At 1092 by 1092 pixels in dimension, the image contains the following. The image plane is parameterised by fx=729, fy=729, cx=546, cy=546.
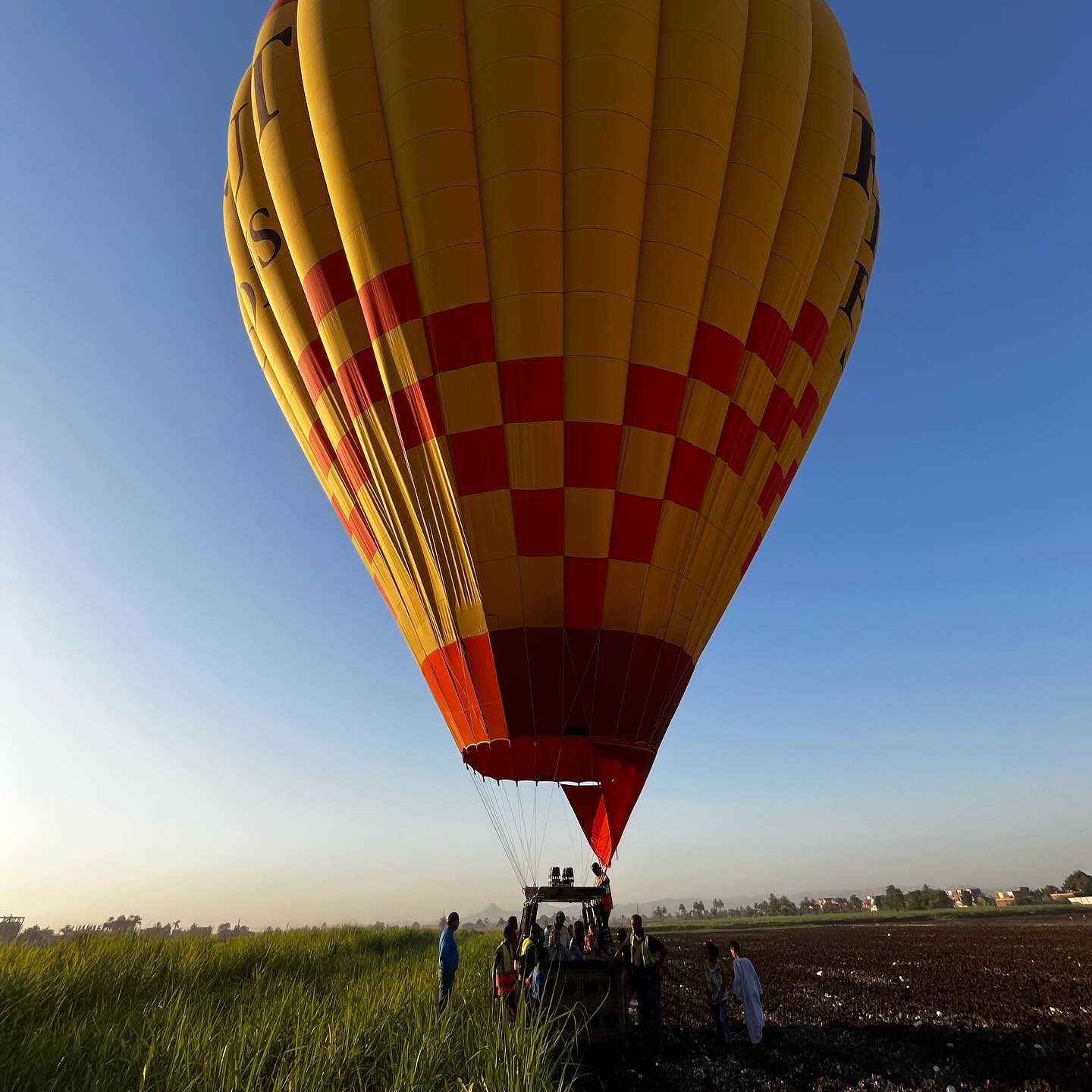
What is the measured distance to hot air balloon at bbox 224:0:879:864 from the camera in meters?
9.57

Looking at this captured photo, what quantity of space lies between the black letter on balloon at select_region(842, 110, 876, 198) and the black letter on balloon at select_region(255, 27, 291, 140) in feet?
30.1

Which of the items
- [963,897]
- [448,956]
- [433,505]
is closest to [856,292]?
[433,505]

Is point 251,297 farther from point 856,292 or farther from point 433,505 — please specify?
point 856,292

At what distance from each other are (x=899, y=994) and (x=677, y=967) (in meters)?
9.14

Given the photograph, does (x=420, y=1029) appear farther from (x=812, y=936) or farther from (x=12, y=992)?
(x=812, y=936)

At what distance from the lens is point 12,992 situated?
6.07 metres

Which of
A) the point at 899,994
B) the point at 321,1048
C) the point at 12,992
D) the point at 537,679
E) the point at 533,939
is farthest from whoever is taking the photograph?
the point at 899,994

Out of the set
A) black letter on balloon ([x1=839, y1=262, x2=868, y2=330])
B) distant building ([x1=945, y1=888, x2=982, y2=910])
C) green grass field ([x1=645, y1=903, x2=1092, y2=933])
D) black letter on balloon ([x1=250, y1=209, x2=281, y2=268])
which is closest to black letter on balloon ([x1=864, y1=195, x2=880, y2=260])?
black letter on balloon ([x1=839, y1=262, x2=868, y2=330])

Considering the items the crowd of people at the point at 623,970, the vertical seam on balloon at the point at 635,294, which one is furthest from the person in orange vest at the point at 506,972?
the vertical seam on balloon at the point at 635,294

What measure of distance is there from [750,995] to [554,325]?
8.48m

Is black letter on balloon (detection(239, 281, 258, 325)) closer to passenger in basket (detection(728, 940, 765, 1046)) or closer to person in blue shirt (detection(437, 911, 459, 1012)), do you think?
person in blue shirt (detection(437, 911, 459, 1012))

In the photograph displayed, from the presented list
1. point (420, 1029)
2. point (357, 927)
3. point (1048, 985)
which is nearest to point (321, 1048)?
point (420, 1029)

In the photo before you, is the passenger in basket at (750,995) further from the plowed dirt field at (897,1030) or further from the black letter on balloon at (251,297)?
the black letter on balloon at (251,297)

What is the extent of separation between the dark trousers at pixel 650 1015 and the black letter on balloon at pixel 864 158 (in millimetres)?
12220
